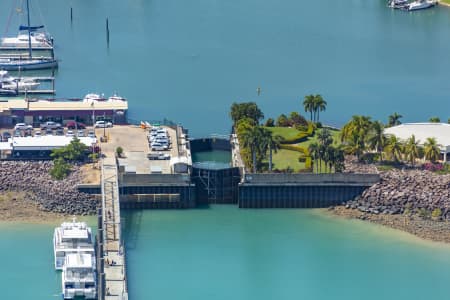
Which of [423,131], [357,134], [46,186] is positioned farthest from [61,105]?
[423,131]

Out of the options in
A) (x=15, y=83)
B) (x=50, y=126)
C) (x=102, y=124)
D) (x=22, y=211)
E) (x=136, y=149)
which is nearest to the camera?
(x=22, y=211)

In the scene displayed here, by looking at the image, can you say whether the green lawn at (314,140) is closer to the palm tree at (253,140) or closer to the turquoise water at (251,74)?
the palm tree at (253,140)

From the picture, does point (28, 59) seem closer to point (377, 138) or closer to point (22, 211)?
point (22, 211)

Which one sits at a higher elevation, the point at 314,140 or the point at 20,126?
the point at 20,126

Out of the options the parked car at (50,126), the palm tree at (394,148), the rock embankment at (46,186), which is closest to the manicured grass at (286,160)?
the palm tree at (394,148)

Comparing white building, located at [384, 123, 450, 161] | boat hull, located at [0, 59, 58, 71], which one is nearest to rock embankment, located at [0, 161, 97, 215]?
white building, located at [384, 123, 450, 161]
